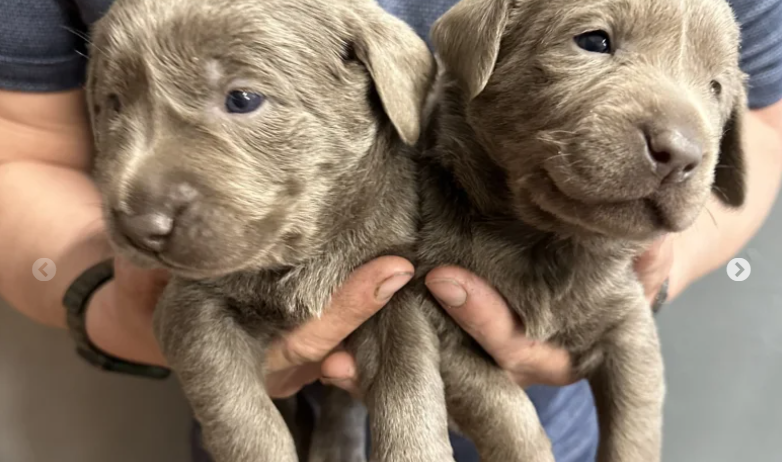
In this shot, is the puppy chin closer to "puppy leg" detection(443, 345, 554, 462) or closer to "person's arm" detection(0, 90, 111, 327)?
"puppy leg" detection(443, 345, 554, 462)

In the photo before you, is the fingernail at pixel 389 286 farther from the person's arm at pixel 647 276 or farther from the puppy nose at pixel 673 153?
the puppy nose at pixel 673 153

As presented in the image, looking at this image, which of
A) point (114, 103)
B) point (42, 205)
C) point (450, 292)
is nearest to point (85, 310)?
point (42, 205)

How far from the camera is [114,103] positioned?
1.34 meters

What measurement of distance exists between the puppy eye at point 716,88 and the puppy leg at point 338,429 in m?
1.27

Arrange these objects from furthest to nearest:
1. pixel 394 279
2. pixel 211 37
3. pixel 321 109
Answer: pixel 394 279 → pixel 321 109 → pixel 211 37

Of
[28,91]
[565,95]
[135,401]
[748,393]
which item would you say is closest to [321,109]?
[565,95]

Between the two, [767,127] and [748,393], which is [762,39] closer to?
[767,127]

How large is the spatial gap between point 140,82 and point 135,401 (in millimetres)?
2288

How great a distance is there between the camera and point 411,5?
1899mm

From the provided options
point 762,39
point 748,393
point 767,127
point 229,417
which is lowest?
point 748,393

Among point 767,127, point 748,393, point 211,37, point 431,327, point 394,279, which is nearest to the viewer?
point 211,37

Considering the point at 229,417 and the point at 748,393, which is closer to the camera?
the point at 229,417

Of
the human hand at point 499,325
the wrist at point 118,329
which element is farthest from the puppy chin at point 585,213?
the wrist at point 118,329

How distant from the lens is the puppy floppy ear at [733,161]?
5.26ft
